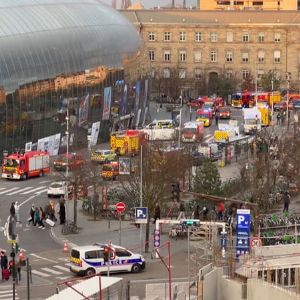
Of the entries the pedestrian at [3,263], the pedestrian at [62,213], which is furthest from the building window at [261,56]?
the pedestrian at [3,263]

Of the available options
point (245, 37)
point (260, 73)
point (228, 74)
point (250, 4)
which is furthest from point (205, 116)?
point (250, 4)

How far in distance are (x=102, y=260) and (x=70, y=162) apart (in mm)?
19593

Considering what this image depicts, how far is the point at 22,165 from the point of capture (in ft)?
189

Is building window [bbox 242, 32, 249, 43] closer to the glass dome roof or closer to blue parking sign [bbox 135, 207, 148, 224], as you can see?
the glass dome roof

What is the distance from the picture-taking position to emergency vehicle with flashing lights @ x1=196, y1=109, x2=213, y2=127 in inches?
3375

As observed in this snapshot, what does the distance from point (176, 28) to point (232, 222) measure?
8771cm

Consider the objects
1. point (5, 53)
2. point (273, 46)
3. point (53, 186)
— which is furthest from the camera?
point (273, 46)

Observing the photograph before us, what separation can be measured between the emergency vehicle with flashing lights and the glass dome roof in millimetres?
8099

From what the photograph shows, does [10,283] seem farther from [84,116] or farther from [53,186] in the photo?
[84,116]

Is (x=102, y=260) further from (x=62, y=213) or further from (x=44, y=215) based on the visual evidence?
(x=44, y=215)

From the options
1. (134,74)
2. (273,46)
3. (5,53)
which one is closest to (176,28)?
(273,46)

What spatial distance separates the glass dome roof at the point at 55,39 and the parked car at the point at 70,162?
7.83 metres

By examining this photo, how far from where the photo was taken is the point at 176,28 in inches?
4941

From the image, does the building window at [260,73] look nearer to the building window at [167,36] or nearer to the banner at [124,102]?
the building window at [167,36]
